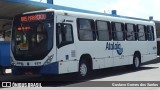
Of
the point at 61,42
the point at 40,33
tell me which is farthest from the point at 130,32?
the point at 40,33

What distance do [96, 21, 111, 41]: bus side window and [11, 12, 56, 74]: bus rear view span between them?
11.4 ft

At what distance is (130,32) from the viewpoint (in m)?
19.7

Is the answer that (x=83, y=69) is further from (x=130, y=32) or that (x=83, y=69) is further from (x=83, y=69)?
(x=130, y=32)

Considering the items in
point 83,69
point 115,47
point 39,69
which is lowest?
point 83,69

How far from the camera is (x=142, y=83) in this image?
13.4m

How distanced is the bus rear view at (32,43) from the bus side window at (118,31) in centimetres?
505

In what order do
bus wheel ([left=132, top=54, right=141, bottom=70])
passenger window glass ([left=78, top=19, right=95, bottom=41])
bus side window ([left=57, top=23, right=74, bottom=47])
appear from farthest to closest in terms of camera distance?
bus wheel ([left=132, top=54, right=141, bottom=70])
passenger window glass ([left=78, top=19, right=95, bottom=41])
bus side window ([left=57, top=23, right=74, bottom=47])

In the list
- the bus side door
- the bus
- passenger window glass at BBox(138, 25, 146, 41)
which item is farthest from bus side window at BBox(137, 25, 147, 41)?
the bus side door

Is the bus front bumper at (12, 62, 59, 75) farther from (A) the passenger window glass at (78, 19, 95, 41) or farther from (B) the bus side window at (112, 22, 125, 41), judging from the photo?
(B) the bus side window at (112, 22, 125, 41)

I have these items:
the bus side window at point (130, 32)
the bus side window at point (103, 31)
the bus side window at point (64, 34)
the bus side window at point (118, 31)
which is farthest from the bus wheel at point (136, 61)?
the bus side window at point (64, 34)

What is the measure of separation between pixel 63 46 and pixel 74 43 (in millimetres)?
820

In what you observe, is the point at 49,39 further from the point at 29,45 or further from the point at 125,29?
the point at 125,29

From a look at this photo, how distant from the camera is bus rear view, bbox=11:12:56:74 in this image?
533 inches

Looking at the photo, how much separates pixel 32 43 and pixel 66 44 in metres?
1.33
